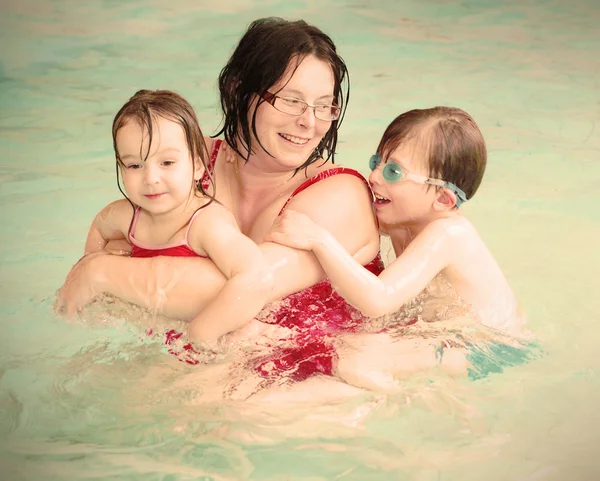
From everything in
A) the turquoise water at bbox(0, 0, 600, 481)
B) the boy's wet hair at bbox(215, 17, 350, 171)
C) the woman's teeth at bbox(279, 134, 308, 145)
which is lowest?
the turquoise water at bbox(0, 0, 600, 481)

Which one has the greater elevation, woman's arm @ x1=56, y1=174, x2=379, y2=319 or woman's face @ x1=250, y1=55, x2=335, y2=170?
woman's face @ x1=250, y1=55, x2=335, y2=170

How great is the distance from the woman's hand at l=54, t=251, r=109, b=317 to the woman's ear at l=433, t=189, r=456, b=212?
3.86 ft

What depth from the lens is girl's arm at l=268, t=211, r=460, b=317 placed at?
2955mm

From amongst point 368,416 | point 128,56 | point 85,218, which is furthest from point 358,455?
point 128,56

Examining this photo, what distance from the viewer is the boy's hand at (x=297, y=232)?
116 inches

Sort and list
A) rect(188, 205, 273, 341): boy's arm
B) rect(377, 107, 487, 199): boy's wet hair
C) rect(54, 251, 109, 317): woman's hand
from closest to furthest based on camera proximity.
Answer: rect(188, 205, 273, 341): boy's arm → rect(54, 251, 109, 317): woman's hand → rect(377, 107, 487, 199): boy's wet hair

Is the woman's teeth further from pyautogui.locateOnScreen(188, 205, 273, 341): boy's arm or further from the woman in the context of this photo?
pyautogui.locateOnScreen(188, 205, 273, 341): boy's arm

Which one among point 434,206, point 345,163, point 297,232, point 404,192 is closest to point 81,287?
point 297,232

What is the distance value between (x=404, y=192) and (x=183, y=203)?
779 millimetres

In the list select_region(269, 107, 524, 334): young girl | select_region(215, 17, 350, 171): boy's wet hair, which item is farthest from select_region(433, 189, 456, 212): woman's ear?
select_region(215, 17, 350, 171): boy's wet hair

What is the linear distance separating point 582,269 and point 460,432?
6.20 feet

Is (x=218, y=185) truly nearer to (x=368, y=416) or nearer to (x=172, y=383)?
(x=172, y=383)

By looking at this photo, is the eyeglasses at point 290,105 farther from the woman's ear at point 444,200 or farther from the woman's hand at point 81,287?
the woman's hand at point 81,287

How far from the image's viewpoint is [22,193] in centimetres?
555
